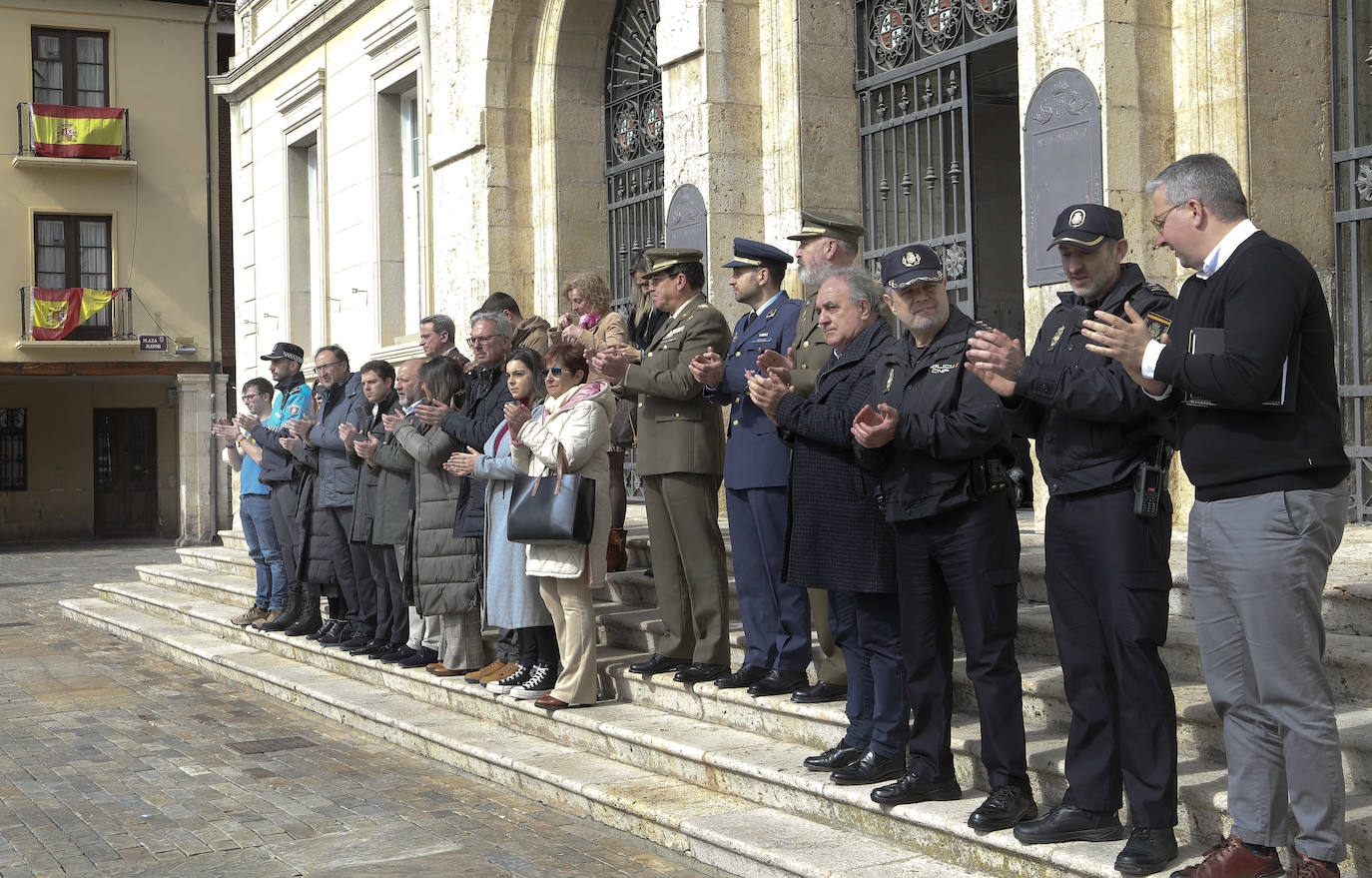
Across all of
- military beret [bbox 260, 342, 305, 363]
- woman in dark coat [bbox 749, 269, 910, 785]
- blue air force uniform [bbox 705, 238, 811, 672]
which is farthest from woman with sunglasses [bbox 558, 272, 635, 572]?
military beret [bbox 260, 342, 305, 363]

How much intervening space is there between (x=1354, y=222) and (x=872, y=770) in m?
3.83

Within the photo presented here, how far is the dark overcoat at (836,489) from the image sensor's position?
5305mm

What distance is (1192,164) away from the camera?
3.90m

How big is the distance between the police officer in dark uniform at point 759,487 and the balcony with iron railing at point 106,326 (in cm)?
2267

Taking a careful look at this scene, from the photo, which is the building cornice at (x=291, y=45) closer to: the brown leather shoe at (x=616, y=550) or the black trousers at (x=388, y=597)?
the black trousers at (x=388, y=597)

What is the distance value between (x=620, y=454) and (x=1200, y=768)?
4646mm

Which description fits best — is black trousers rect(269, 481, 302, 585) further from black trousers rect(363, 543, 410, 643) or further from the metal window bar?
the metal window bar

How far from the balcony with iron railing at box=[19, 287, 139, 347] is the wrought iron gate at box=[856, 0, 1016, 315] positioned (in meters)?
20.3

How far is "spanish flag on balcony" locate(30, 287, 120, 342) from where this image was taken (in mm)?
25844

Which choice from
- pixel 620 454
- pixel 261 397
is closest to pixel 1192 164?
pixel 620 454

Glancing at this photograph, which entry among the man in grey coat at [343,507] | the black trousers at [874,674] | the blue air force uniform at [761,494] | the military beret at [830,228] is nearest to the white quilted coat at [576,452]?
the blue air force uniform at [761,494]

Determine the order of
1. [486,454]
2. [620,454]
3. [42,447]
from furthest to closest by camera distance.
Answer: [42,447] < [620,454] < [486,454]

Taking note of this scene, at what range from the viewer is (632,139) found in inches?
506

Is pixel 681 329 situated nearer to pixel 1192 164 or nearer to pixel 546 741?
→ pixel 546 741
